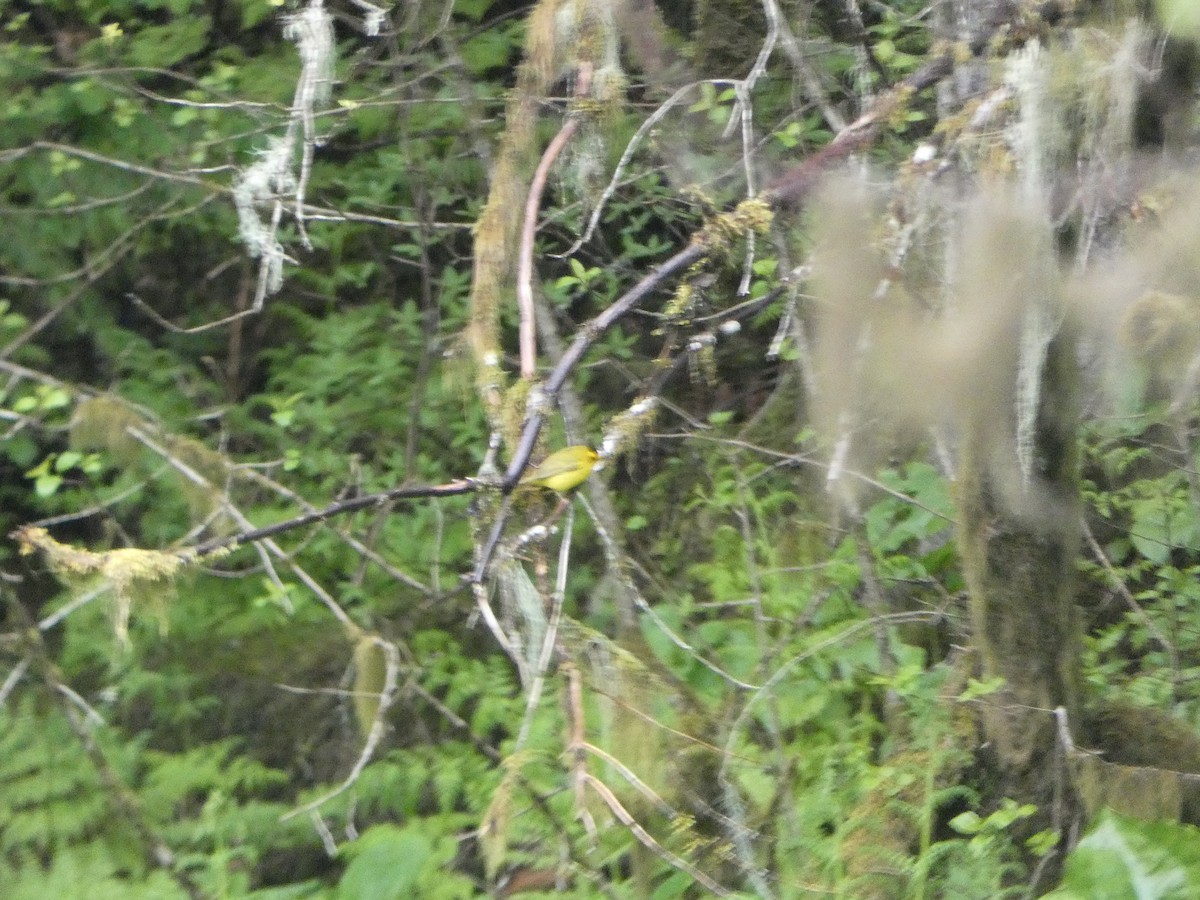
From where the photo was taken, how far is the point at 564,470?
71.6 inches

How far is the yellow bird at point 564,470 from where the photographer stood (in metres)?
1.76

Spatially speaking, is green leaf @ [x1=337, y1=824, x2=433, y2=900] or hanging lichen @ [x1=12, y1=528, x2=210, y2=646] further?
green leaf @ [x1=337, y1=824, x2=433, y2=900]

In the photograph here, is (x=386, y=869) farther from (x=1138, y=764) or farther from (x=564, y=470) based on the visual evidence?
(x=1138, y=764)

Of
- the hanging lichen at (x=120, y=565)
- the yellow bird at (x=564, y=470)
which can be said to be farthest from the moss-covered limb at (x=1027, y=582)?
the hanging lichen at (x=120, y=565)

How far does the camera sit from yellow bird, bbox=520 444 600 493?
1.76 m

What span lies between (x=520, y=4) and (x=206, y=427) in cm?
211

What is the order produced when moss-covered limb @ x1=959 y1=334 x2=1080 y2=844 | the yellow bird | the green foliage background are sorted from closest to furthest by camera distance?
the yellow bird → moss-covered limb @ x1=959 y1=334 x2=1080 y2=844 → the green foliage background

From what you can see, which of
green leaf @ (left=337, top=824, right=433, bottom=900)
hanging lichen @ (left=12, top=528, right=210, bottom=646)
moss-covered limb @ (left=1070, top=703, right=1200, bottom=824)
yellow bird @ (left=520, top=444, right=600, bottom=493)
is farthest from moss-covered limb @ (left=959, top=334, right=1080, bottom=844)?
green leaf @ (left=337, top=824, right=433, bottom=900)

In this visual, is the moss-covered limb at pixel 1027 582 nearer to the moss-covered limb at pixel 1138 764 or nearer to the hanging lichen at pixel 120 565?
the moss-covered limb at pixel 1138 764

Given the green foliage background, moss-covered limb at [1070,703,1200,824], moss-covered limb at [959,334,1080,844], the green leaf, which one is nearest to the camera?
moss-covered limb at [959,334,1080,844]

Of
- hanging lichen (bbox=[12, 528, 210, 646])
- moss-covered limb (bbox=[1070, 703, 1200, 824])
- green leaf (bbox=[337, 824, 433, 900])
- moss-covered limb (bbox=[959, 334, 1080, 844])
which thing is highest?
hanging lichen (bbox=[12, 528, 210, 646])

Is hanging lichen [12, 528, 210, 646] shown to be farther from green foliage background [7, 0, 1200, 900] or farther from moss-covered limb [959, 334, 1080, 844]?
moss-covered limb [959, 334, 1080, 844]

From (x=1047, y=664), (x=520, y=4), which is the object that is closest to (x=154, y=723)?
(x=520, y=4)

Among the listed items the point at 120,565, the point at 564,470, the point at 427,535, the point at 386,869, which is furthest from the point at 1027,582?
the point at 427,535
